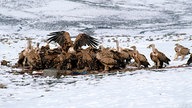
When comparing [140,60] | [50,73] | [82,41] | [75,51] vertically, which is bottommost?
[50,73]

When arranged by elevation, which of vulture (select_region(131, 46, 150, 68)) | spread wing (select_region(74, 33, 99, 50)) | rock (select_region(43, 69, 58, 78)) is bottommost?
rock (select_region(43, 69, 58, 78))

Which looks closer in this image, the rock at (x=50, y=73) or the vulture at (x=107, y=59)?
the rock at (x=50, y=73)

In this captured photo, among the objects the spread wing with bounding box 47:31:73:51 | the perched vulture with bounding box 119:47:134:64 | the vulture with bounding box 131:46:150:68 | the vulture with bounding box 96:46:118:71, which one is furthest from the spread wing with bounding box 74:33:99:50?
the vulture with bounding box 131:46:150:68

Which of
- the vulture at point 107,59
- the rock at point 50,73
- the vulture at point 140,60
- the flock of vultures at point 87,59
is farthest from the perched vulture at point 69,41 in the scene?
the vulture at point 140,60

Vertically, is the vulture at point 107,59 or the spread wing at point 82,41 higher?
the spread wing at point 82,41

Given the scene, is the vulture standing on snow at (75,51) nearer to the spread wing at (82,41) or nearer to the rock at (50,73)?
the spread wing at (82,41)

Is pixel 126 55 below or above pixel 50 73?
above

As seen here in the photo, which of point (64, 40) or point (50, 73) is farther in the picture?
point (64, 40)

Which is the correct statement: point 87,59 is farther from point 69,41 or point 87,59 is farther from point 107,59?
point 69,41

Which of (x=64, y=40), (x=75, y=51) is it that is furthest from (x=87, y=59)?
(x=64, y=40)

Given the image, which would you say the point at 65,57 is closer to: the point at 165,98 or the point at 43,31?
the point at 165,98

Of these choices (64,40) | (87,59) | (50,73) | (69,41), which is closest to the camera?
(50,73)

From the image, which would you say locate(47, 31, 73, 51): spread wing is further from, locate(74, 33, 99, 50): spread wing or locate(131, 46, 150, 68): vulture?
locate(131, 46, 150, 68): vulture

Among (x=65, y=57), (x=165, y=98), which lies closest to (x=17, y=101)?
(x=165, y=98)
